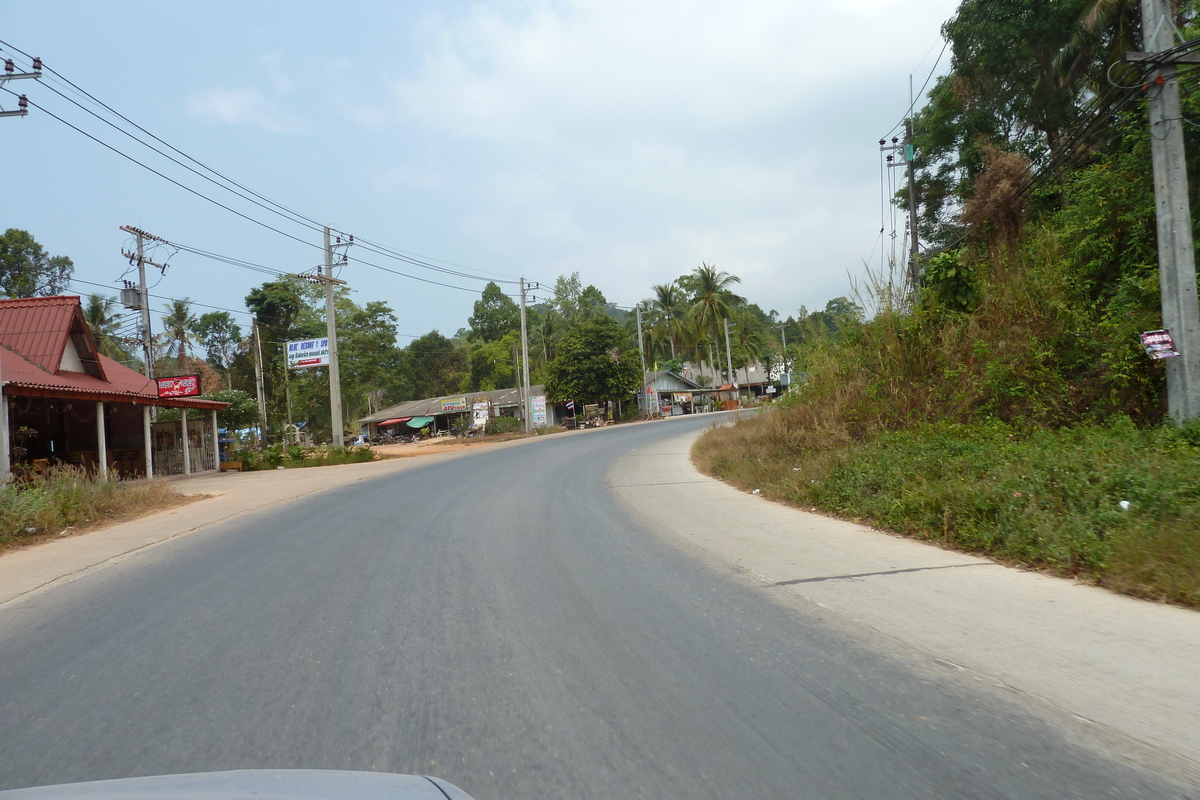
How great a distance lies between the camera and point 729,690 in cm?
416

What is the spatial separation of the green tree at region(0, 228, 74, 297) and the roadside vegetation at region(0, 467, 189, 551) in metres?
41.8

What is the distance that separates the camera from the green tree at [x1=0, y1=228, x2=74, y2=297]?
48.2 metres

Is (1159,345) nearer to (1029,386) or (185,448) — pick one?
(1029,386)

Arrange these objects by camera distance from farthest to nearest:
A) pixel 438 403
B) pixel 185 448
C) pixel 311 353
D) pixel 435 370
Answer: pixel 435 370 → pixel 438 403 → pixel 311 353 → pixel 185 448

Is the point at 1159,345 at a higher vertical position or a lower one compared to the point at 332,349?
lower

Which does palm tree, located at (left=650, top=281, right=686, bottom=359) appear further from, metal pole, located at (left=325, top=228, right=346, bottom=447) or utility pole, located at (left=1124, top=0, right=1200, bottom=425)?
utility pole, located at (left=1124, top=0, right=1200, bottom=425)

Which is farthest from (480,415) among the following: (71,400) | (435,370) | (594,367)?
(435,370)

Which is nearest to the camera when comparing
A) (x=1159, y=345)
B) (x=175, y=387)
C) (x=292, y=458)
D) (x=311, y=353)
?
(x=1159, y=345)

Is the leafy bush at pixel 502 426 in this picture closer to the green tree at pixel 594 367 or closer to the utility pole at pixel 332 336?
the green tree at pixel 594 367

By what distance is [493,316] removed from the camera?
9138 centimetres

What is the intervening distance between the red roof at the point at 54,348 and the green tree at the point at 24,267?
2976 cm

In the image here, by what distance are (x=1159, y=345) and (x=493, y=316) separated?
8512 centimetres

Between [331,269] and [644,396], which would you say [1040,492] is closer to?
[331,269]

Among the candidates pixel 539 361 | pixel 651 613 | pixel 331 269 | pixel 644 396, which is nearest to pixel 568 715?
pixel 651 613
